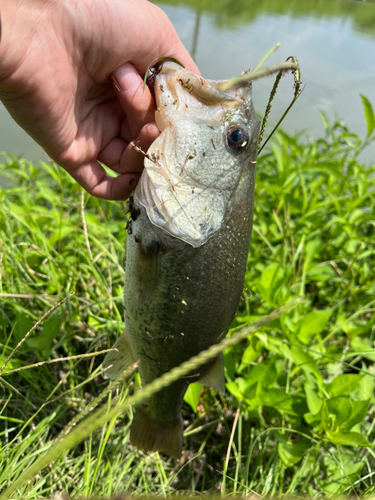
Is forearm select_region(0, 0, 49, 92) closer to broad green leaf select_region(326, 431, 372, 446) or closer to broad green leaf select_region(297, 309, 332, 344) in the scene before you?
broad green leaf select_region(297, 309, 332, 344)

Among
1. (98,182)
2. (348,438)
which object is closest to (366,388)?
(348,438)

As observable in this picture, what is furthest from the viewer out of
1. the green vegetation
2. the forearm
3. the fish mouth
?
the green vegetation

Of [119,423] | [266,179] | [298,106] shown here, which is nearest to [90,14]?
[266,179]

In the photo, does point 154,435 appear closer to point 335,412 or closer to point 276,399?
point 276,399

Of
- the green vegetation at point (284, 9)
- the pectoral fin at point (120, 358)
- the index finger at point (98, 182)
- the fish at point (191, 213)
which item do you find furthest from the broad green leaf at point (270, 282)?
the green vegetation at point (284, 9)

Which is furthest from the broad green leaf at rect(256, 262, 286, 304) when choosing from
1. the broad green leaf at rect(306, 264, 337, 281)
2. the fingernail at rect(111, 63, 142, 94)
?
the fingernail at rect(111, 63, 142, 94)

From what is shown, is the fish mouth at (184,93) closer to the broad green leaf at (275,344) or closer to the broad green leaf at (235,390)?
the broad green leaf at (275,344)
